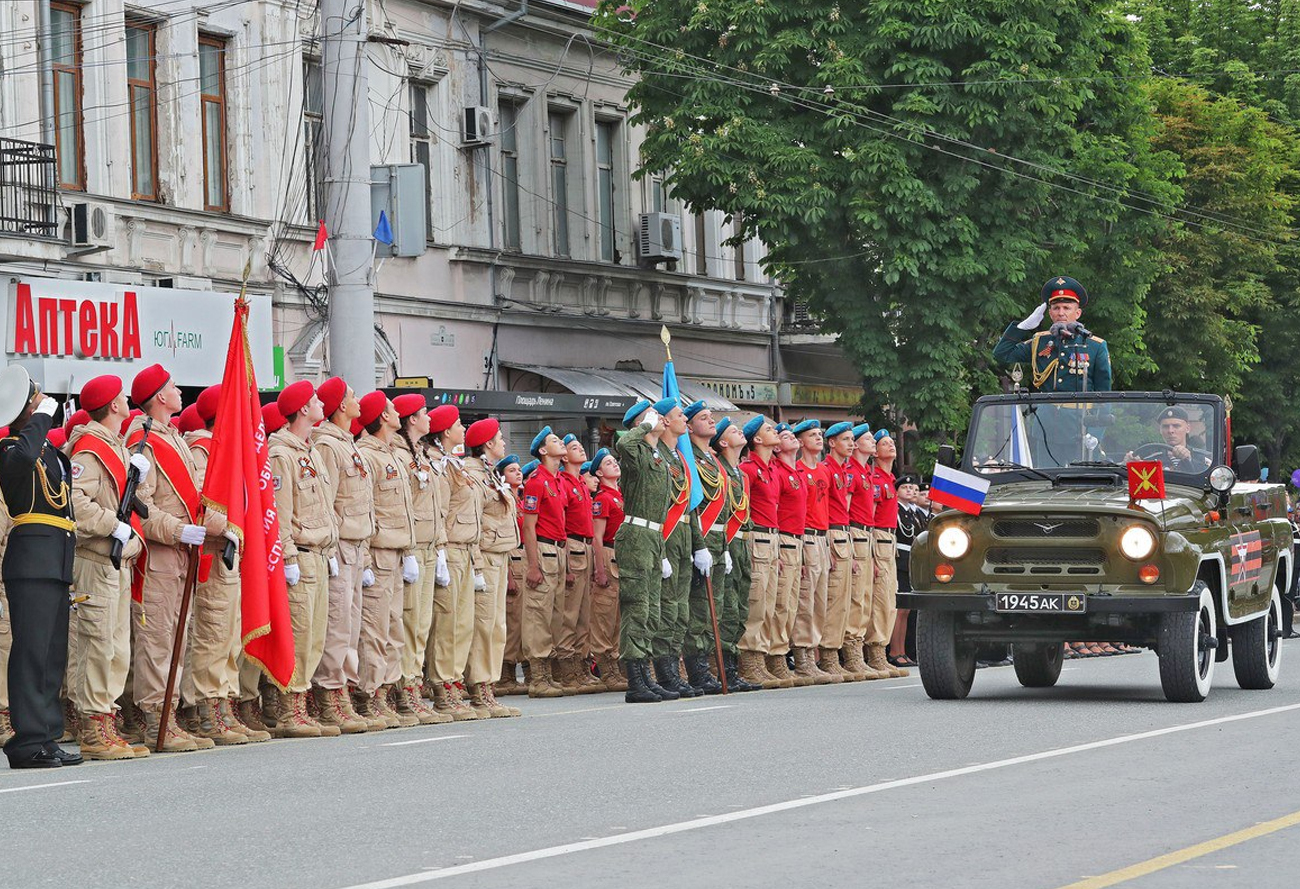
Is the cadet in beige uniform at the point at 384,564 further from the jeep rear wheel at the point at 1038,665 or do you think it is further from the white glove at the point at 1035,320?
the white glove at the point at 1035,320

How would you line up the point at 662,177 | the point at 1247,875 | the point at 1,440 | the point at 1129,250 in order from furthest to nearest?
the point at 662,177 → the point at 1129,250 → the point at 1,440 → the point at 1247,875

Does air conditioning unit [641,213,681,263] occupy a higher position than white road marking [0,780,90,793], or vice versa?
air conditioning unit [641,213,681,263]

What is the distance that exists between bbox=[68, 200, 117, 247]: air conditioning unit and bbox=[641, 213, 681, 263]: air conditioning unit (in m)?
12.5

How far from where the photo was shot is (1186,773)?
10.9 m

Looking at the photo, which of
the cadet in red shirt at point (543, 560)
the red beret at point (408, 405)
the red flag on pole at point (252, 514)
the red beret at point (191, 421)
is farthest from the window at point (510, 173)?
the red flag on pole at point (252, 514)

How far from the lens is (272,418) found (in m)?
14.8

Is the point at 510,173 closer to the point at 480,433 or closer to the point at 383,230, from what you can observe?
the point at 383,230

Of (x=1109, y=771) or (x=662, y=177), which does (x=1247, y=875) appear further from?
(x=662, y=177)

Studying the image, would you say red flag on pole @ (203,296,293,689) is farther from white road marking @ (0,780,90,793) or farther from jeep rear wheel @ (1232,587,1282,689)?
jeep rear wheel @ (1232,587,1282,689)

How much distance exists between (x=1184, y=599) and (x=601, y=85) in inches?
899

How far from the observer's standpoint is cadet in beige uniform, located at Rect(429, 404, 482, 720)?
15.8 m

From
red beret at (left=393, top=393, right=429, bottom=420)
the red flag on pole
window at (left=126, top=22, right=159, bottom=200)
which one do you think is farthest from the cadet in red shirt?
window at (left=126, top=22, right=159, bottom=200)

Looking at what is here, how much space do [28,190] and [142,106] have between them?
10.0ft

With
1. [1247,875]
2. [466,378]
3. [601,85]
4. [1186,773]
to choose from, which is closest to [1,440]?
[1186,773]
